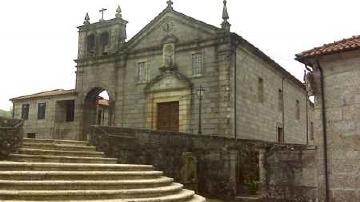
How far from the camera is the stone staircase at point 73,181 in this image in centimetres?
798

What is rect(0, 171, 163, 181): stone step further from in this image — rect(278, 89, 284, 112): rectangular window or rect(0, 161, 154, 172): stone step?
rect(278, 89, 284, 112): rectangular window

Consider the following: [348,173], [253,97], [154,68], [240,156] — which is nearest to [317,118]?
[348,173]

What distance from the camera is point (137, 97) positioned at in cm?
2411

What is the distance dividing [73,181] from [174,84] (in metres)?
14.7

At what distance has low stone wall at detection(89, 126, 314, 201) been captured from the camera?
13203mm

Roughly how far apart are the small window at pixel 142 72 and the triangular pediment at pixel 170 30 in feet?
3.62

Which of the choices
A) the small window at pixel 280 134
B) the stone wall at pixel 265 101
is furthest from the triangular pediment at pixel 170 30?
the small window at pixel 280 134

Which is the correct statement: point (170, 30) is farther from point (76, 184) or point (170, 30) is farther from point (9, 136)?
point (76, 184)

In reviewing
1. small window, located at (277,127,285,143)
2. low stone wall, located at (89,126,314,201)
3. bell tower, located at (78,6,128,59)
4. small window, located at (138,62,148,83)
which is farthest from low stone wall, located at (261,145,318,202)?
bell tower, located at (78,6,128,59)

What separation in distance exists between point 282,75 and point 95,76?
13.0m

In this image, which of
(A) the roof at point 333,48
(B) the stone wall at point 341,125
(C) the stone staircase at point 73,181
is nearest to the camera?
(C) the stone staircase at point 73,181

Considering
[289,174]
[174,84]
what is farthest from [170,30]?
[289,174]

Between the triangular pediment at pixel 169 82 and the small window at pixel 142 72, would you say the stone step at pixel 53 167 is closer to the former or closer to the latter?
the triangular pediment at pixel 169 82

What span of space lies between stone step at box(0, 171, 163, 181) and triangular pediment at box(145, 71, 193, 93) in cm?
1221
